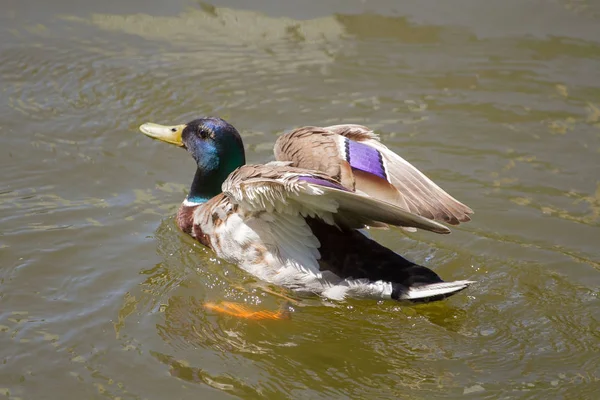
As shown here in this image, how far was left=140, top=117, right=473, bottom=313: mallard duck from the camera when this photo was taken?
484cm

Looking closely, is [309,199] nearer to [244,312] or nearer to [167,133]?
[244,312]

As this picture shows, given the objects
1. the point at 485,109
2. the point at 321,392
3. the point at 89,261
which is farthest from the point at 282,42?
the point at 321,392

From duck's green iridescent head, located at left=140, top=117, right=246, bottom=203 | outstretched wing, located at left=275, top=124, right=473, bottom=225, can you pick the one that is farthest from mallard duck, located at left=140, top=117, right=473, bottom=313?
duck's green iridescent head, located at left=140, top=117, right=246, bottom=203

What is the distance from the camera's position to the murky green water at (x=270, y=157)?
15.1 ft

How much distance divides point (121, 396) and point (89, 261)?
1527 millimetres

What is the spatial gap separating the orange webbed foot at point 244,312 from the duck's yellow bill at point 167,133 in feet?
5.19

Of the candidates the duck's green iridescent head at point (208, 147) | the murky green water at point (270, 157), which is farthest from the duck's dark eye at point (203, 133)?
the murky green water at point (270, 157)

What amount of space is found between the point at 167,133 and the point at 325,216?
5.99ft

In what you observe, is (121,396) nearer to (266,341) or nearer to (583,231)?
(266,341)

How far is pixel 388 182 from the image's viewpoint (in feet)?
16.7

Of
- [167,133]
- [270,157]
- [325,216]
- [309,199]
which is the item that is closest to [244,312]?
[325,216]

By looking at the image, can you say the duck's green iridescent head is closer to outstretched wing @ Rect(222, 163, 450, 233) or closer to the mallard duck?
the mallard duck

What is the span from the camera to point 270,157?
6.95m

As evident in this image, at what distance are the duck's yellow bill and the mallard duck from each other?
0.67 meters
